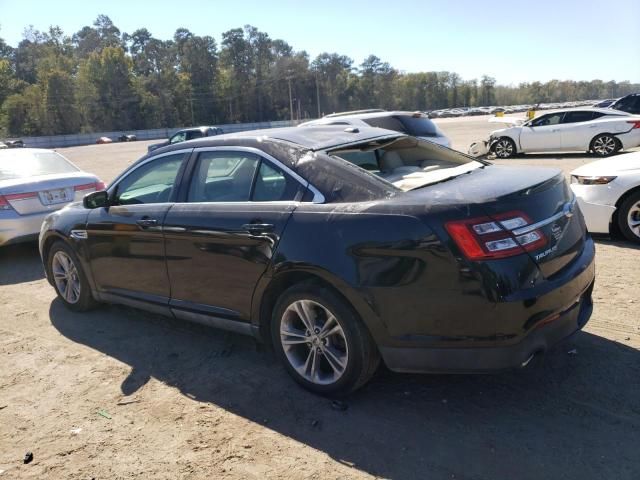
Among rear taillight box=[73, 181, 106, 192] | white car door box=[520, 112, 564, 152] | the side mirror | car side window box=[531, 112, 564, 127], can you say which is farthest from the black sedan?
car side window box=[531, 112, 564, 127]

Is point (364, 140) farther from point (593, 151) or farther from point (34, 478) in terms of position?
point (593, 151)

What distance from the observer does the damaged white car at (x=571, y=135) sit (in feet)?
49.0

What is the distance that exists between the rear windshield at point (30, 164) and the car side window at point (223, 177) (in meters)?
4.73

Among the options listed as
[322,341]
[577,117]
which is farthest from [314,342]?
[577,117]

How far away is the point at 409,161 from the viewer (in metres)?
4.38

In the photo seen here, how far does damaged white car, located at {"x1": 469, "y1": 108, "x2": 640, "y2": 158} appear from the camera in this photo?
49.0 ft

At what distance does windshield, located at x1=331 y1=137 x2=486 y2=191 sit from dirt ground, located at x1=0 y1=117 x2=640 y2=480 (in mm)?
1374

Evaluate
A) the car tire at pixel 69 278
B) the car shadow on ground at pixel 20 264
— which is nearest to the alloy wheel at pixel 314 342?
the car tire at pixel 69 278

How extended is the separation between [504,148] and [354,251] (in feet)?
48.3

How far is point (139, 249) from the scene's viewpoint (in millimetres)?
4355

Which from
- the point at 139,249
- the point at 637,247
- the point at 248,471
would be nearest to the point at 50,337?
the point at 139,249

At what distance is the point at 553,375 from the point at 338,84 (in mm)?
148983

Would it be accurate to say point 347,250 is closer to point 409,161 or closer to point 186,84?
point 409,161

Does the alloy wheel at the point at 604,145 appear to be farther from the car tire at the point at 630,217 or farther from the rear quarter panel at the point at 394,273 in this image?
the rear quarter panel at the point at 394,273
